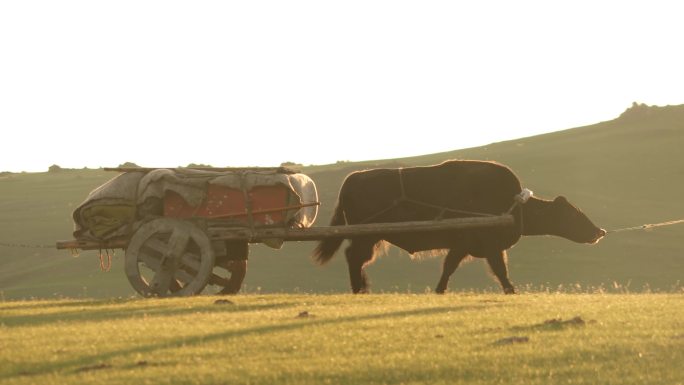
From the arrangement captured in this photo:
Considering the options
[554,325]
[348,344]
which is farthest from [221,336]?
[554,325]

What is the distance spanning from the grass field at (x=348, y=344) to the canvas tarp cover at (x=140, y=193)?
2.93m

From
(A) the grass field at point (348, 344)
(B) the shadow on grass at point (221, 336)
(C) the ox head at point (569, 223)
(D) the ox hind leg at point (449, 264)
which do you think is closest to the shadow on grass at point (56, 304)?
(A) the grass field at point (348, 344)

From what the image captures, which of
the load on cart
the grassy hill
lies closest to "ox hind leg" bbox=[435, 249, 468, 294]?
the load on cart

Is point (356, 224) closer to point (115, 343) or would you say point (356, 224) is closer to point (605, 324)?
point (605, 324)

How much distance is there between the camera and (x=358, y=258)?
21.5 m

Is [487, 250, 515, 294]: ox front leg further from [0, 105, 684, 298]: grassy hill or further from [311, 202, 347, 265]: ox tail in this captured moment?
[0, 105, 684, 298]: grassy hill

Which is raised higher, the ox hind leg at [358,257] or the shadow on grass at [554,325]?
the ox hind leg at [358,257]

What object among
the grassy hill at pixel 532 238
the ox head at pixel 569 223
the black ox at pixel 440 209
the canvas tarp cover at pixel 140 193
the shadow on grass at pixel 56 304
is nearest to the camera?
the shadow on grass at pixel 56 304

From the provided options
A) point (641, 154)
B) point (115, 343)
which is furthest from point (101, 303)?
point (641, 154)

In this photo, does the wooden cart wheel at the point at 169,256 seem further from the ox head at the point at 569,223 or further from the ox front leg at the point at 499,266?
the ox head at the point at 569,223

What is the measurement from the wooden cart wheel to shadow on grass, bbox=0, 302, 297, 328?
7.30ft

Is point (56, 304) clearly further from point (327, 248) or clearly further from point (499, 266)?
point (499, 266)

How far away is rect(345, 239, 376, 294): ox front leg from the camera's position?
21531 mm

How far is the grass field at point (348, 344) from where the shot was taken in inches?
439
